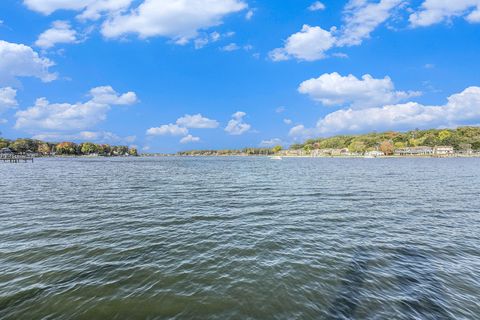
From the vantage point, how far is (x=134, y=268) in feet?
36.3

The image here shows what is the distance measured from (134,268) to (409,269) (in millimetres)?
12341

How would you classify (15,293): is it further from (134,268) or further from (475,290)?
(475,290)

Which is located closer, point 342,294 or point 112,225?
point 342,294

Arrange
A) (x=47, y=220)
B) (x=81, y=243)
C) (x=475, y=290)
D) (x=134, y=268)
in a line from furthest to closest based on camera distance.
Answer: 1. (x=47, y=220)
2. (x=81, y=243)
3. (x=134, y=268)
4. (x=475, y=290)

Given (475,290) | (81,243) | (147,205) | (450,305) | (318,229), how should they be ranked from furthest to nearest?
(147,205) → (318,229) → (81,243) → (475,290) → (450,305)

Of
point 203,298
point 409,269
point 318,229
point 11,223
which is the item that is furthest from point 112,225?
point 409,269

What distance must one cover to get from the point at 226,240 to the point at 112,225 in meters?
8.80

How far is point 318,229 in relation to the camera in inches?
667

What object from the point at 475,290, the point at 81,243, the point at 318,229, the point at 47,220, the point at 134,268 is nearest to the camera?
the point at 475,290

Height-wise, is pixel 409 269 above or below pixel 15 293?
below

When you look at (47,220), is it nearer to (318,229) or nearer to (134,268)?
(134,268)

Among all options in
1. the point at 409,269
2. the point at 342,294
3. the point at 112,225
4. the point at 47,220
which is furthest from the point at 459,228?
the point at 47,220

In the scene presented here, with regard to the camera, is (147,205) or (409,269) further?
(147,205)

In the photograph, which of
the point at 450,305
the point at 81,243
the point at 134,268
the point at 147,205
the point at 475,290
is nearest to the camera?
the point at 450,305
